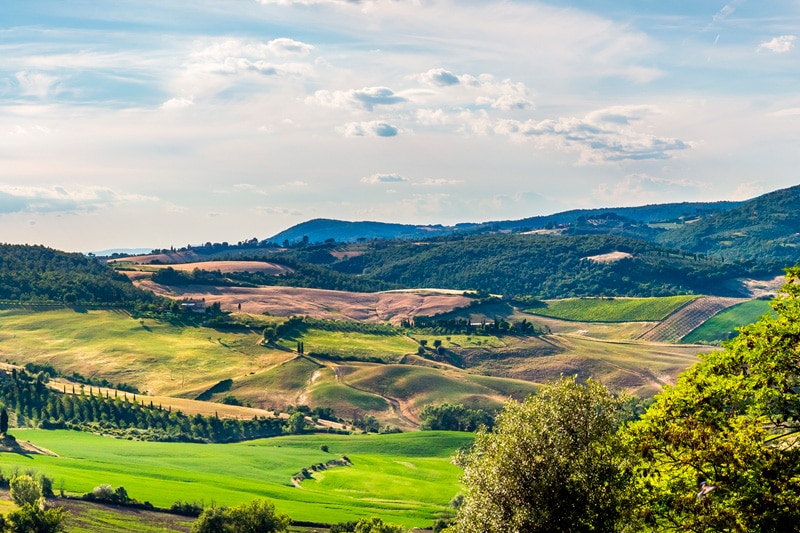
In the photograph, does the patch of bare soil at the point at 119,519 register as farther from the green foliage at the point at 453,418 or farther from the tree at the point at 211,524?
the green foliage at the point at 453,418

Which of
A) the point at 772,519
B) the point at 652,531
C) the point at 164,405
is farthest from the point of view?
the point at 164,405

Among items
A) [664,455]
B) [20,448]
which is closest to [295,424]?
[20,448]

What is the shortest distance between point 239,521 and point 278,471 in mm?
53020

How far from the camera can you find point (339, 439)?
176250 mm

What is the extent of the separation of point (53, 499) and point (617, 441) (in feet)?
306

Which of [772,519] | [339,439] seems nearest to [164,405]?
[339,439]

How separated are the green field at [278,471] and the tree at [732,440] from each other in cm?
7842

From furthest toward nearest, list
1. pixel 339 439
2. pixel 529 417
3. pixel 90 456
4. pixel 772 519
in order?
pixel 339 439 < pixel 90 456 < pixel 529 417 < pixel 772 519

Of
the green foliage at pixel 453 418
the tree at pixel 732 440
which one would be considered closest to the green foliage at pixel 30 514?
the tree at pixel 732 440

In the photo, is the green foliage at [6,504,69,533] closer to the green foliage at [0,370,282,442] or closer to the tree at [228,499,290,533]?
the tree at [228,499,290,533]

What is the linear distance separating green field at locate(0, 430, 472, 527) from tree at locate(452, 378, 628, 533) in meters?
74.4

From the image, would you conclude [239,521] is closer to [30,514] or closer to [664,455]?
[30,514]

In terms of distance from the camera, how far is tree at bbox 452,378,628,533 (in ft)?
125

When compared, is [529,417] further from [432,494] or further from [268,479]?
[268,479]
